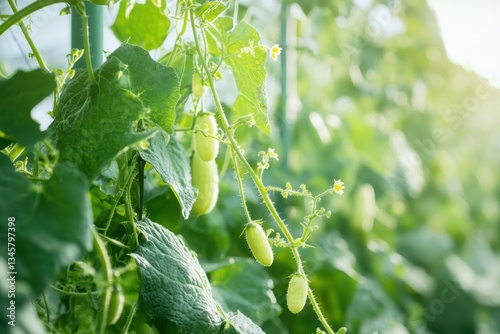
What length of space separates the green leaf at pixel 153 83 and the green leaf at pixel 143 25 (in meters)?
0.17

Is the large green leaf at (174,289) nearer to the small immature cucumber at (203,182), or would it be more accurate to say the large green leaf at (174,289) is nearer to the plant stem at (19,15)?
the small immature cucumber at (203,182)

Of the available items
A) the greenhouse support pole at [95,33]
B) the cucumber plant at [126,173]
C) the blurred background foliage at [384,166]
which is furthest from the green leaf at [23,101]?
the blurred background foliage at [384,166]

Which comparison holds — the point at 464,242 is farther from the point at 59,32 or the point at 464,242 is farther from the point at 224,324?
the point at 224,324

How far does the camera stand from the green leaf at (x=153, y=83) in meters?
0.69

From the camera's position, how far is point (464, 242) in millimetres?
2812

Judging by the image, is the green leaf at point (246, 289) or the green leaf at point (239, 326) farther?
the green leaf at point (246, 289)

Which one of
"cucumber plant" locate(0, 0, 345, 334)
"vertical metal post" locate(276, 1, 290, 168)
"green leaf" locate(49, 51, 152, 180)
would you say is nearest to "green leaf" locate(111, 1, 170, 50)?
"cucumber plant" locate(0, 0, 345, 334)

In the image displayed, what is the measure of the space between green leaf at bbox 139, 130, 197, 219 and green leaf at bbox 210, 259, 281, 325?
0.99 feet

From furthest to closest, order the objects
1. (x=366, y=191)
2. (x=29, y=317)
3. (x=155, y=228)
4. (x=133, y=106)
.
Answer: (x=366, y=191) < (x=155, y=228) < (x=133, y=106) < (x=29, y=317)

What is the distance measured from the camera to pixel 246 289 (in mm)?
1023

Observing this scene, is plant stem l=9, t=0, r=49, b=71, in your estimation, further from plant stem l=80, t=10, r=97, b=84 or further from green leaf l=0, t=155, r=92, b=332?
green leaf l=0, t=155, r=92, b=332

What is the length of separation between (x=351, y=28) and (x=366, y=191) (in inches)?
23.5

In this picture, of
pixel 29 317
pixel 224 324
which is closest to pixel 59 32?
pixel 224 324

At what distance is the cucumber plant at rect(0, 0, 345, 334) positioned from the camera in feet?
1.70
